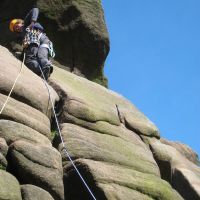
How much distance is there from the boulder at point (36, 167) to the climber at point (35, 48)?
5895 mm

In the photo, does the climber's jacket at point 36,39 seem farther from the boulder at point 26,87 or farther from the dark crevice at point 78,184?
the dark crevice at point 78,184

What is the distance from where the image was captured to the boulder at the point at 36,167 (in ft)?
32.7

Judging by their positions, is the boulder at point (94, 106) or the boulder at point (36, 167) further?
the boulder at point (94, 106)

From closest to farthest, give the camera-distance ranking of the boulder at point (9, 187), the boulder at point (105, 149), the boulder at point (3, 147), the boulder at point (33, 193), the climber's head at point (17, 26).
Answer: the boulder at point (9, 187) < the boulder at point (33, 193) < the boulder at point (3, 147) < the boulder at point (105, 149) < the climber's head at point (17, 26)

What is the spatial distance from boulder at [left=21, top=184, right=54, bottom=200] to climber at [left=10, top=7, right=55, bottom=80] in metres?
7.00

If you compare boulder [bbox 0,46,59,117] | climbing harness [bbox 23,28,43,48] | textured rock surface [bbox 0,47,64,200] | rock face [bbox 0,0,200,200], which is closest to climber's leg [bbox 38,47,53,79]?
rock face [bbox 0,0,200,200]

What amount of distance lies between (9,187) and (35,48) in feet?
27.9

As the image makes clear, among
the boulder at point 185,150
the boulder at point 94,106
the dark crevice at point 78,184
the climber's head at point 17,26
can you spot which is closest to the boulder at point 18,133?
the dark crevice at point 78,184

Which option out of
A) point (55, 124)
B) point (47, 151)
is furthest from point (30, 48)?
point (47, 151)

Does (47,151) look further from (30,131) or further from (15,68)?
(15,68)

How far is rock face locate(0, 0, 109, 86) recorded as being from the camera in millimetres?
21078

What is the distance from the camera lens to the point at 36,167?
10086mm

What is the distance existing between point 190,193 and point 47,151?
16.9 ft

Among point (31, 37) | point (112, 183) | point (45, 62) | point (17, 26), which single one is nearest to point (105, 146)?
point (112, 183)
